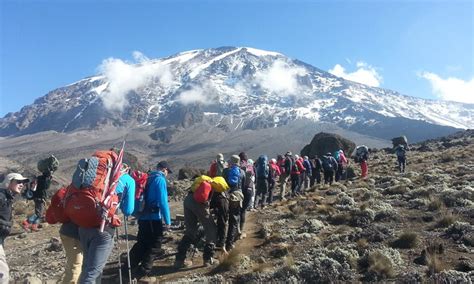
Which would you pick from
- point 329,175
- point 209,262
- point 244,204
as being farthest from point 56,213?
point 329,175

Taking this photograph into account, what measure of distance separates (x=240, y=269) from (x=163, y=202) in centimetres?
178

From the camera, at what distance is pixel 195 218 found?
29.1 feet

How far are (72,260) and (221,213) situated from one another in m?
3.29

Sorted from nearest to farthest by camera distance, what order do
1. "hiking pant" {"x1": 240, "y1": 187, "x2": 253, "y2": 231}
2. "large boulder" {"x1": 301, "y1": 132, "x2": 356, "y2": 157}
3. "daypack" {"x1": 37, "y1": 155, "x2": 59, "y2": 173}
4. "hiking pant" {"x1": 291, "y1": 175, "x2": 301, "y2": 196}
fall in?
"hiking pant" {"x1": 240, "y1": 187, "x2": 253, "y2": 231}, "daypack" {"x1": 37, "y1": 155, "x2": 59, "y2": 173}, "hiking pant" {"x1": 291, "y1": 175, "x2": 301, "y2": 196}, "large boulder" {"x1": 301, "y1": 132, "x2": 356, "y2": 157}

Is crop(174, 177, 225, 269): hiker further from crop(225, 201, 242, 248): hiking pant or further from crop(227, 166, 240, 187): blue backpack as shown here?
crop(227, 166, 240, 187): blue backpack

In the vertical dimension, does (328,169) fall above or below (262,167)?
below

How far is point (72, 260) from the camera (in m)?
6.35

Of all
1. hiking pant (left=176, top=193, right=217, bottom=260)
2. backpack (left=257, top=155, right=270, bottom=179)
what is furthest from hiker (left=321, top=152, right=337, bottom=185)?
hiking pant (left=176, top=193, right=217, bottom=260)

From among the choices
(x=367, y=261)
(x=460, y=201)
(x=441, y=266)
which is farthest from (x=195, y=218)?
(x=460, y=201)

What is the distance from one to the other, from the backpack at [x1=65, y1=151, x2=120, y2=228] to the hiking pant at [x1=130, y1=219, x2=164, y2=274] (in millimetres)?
2182

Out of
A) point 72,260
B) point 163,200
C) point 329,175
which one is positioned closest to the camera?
point 72,260

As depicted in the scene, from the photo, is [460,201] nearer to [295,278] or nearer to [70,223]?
[295,278]

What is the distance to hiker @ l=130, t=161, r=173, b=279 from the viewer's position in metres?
7.70

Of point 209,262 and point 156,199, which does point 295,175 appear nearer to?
point 209,262
